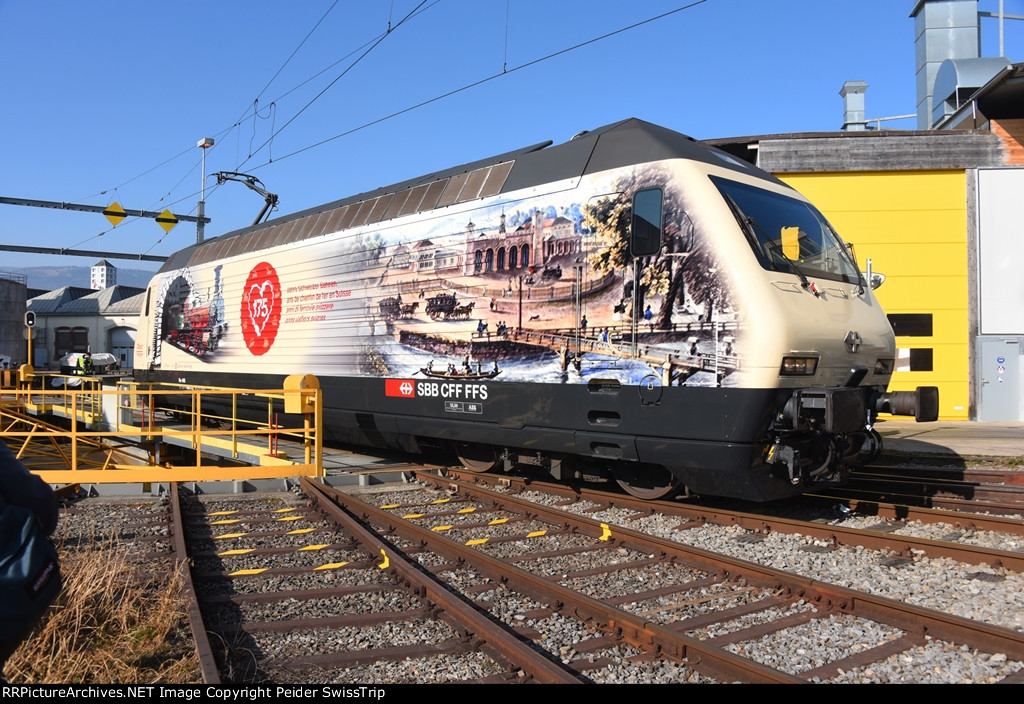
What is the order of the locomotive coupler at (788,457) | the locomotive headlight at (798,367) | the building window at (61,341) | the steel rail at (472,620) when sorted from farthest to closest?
the building window at (61,341)
the locomotive coupler at (788,457)
the locomotive headlight at (798,367)
the steel rail at (472,620)

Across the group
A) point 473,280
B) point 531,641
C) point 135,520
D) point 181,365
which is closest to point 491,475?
point 473,280


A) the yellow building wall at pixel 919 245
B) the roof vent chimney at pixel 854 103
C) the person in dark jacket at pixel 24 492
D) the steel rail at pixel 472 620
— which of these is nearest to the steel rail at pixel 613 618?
the steel rail at pixel 472 620

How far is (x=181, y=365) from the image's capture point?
14.5 metres

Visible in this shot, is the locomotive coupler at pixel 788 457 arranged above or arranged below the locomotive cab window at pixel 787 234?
below

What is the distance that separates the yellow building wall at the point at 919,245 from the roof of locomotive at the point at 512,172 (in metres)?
9.48

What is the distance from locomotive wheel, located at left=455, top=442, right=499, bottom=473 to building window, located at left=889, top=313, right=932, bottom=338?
11.2m

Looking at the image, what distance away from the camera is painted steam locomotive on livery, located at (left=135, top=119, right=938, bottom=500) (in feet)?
19.8

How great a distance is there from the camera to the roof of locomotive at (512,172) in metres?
6.77

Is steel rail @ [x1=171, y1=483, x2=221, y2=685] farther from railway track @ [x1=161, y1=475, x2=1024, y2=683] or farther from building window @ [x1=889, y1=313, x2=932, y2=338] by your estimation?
building window @ [x1=889, y1=313, x2=932, y2=338]

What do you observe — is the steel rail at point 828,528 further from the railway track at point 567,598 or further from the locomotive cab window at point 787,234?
the locomotive cab window at point 787,234

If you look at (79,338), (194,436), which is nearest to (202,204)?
(194,436)

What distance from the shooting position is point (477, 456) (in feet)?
28.9

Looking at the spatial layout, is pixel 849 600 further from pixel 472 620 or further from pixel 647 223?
pixel 647 223

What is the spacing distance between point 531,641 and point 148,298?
50.7 feet
